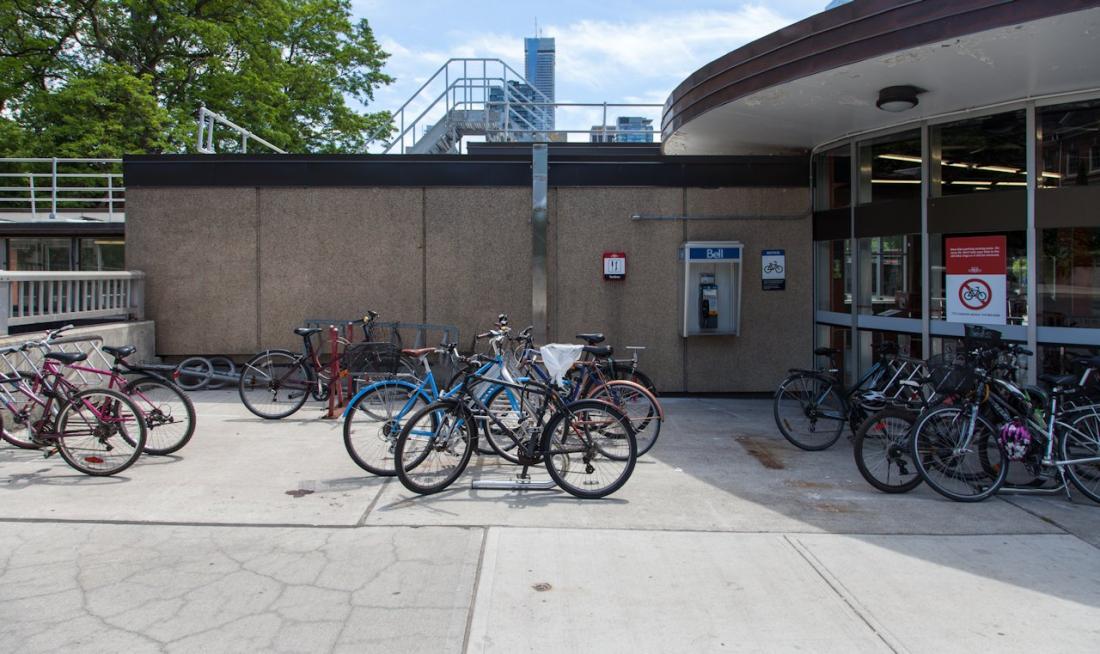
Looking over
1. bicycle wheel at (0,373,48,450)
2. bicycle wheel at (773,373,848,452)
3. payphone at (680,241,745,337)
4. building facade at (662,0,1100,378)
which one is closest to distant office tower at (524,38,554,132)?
payphone at (680,241,745,337)

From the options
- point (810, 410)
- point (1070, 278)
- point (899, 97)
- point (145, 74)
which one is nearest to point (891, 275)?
point (1070, 278)

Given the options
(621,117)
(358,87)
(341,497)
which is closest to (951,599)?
(341,497)

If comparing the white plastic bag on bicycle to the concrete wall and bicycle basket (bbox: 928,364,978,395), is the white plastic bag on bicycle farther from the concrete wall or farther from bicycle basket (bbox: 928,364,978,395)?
the concrete wall

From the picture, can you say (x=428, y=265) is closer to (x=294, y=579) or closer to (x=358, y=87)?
(x=294, y=579)

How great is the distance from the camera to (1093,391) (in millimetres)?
5852

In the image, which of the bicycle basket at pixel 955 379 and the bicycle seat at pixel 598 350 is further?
the bicycle seat at pixel 598 350

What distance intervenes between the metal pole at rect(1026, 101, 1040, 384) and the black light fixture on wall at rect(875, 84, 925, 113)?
3.31 feet

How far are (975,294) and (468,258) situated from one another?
5.67 metres

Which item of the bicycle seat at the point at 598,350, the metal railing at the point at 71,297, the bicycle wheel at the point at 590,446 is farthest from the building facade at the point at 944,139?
the metal railing at the point at 71,297

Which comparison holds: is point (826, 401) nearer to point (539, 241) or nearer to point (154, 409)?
point (539, 241)

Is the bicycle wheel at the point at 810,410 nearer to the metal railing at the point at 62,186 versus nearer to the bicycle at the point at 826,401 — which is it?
the bicycle at the point at 826,401

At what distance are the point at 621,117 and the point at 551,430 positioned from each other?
938 cm

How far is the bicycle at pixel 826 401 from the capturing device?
686cm

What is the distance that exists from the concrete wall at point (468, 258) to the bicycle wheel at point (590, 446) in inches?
172
